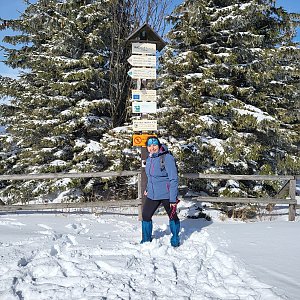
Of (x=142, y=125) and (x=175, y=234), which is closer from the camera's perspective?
(x=175, y=234)

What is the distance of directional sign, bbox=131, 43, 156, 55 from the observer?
268 inches

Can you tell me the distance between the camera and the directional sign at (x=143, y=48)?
6803mm

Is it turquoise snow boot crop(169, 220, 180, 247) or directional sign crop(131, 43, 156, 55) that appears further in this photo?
directional sign crop(131, 43, 156, 55)

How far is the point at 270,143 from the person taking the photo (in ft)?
35.6

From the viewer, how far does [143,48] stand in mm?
6840

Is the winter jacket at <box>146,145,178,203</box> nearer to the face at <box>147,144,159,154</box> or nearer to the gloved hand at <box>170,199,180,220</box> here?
the face at <box>147,144,159,154</box>

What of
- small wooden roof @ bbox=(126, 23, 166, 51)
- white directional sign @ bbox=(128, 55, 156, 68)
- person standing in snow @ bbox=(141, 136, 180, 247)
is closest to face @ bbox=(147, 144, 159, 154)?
person standing in snow @ bbox=(141, 136, 180, 247)

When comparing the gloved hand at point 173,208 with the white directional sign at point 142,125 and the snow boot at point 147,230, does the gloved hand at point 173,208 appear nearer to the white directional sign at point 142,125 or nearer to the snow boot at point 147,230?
the snow boot at point 147,230

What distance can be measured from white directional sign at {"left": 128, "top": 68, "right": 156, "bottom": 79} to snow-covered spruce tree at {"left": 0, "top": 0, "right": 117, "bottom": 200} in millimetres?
4410

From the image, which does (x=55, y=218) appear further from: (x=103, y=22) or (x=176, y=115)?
(x=103, y=22)

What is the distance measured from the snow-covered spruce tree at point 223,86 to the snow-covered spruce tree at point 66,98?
8.98ft

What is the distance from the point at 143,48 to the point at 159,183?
3.28 m

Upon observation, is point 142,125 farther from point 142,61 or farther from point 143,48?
point 143,48

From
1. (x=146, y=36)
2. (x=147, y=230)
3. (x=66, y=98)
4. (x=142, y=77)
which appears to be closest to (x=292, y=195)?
(x=147, y=230)
